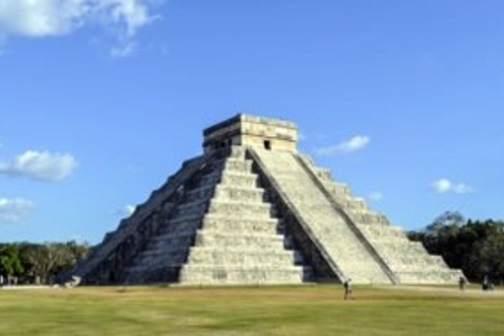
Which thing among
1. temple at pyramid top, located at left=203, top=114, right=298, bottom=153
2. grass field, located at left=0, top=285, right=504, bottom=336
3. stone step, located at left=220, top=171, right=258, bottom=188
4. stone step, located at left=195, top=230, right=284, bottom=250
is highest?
temple at pyramid top, located at left=203, top=114, right=298, bottom=153

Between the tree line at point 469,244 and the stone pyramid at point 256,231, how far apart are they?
17145 millimetres

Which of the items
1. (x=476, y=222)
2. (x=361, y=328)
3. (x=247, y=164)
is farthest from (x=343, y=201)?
(x=361, y=328)

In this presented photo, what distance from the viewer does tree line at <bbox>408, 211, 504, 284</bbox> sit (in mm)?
70750

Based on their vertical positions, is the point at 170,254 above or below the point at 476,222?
below

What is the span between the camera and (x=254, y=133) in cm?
6019

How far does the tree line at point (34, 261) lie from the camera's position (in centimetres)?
9200

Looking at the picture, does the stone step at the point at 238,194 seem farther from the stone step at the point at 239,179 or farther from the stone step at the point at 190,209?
the stone step at the point at 190,209

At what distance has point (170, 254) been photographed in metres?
48.9

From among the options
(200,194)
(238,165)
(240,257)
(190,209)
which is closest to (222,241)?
(240,257)

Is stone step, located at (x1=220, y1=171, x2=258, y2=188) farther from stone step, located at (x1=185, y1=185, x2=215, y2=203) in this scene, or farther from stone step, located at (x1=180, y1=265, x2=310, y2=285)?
stone step, located at (x1=180, y1=265, x2=310, y2=285)

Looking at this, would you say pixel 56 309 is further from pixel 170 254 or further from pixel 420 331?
pixel 170 254

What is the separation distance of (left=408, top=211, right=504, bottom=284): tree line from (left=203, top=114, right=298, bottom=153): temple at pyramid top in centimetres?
2095

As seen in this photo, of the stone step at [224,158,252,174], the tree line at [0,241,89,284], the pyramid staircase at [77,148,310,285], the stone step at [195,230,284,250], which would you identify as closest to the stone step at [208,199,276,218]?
the pyramid staircase at [77,148,310,285]

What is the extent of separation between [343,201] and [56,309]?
1316 inches
